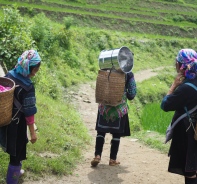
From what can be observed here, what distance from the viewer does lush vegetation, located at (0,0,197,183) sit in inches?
236

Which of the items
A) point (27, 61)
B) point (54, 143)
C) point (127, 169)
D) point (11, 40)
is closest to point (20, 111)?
point (27, 61)

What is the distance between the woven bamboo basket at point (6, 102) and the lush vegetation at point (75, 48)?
0.98m

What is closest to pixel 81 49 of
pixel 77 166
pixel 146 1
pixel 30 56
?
pixel 77 166

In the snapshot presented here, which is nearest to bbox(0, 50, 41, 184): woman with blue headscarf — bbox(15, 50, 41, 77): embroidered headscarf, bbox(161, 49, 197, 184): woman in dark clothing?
bbox(15, 50, 41, 77): embroidered headscarf

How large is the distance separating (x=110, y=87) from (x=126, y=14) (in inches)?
1061

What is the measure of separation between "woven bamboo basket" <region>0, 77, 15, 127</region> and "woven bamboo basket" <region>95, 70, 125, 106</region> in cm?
147

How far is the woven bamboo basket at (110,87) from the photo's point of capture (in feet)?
16.1

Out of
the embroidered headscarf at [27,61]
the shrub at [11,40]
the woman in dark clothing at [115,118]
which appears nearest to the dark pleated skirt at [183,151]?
the woman in dark clothing at [115,118]

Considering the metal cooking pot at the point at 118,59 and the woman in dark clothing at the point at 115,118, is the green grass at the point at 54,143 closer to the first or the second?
the woman in dark clothing at the point at 115,118

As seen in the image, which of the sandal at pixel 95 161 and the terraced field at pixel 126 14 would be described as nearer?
the sandal at pixel 95 161

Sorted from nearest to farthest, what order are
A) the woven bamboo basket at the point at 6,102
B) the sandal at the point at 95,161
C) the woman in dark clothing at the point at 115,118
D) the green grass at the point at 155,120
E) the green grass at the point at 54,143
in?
the woven bamboo basket at the point at 6,102 < the green grass at the point at 54,143 < the woman in dark clothing at the point at 115,118 < the sandal at the point at 95,161 < the green grass at the point at 155,120

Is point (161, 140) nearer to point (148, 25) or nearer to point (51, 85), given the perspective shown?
point (51, 85)

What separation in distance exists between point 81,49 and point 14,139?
12.5 metres

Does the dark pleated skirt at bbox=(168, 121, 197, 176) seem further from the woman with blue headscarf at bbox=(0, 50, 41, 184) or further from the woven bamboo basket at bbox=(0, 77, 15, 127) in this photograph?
the woven bamboo basket at bbox=(0, 77, 15, 127)
